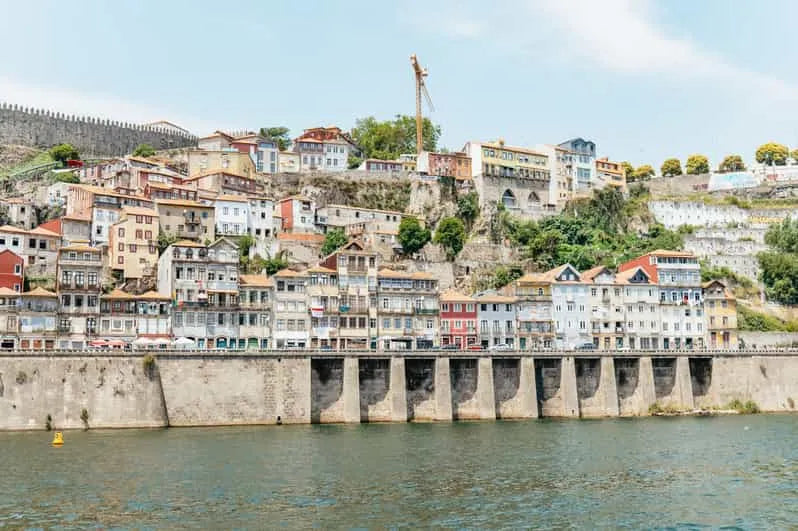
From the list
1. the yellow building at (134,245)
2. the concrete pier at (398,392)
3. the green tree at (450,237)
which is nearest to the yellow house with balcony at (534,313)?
the concrete pier at (398,392)

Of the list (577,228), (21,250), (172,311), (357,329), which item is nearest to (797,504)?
(357,329)

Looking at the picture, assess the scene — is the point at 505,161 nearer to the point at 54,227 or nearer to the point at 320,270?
the point at 320,270

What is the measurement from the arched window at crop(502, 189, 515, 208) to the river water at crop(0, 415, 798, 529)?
6041 centimetres

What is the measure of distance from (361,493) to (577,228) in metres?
83.6

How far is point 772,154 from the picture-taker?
17188 centimetres

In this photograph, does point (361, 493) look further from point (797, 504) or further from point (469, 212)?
point (469, 212)

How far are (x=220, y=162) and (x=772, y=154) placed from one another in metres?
101

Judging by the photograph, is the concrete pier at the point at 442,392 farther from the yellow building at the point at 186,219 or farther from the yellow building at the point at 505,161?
the yellow building at the point at 505,161

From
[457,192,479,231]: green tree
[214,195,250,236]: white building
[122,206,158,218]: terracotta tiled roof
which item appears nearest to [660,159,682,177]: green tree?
[457,192,479,231]: green tree

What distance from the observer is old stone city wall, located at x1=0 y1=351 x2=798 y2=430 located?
7012cm

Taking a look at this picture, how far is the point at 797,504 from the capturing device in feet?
148

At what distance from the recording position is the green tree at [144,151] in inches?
5257

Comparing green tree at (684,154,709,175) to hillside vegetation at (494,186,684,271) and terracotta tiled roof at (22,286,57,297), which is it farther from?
terracotta tiled roof at (22,286,57,297)

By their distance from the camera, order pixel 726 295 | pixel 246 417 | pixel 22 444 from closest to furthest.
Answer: pixel 22 444
pixel 246 417
pixel 726 295
